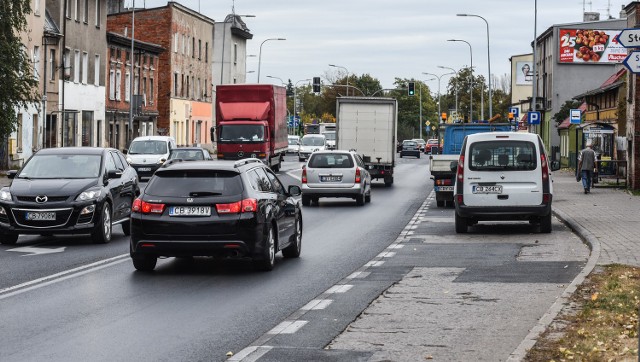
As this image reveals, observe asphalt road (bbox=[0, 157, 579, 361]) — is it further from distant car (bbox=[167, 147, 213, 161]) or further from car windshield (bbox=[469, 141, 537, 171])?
distant car (bbox=[167, 147, 213, 161])

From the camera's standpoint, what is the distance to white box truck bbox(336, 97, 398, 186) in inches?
1850

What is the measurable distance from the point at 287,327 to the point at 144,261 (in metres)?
5.65

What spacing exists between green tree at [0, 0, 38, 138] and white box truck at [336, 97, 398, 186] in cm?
1167

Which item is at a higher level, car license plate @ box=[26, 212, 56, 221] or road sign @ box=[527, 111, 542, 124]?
road sign @ box=[527, 111, 542, 124]

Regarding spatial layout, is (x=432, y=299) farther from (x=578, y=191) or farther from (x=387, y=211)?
(x=578, y=191)

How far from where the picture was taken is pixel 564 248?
813 inches

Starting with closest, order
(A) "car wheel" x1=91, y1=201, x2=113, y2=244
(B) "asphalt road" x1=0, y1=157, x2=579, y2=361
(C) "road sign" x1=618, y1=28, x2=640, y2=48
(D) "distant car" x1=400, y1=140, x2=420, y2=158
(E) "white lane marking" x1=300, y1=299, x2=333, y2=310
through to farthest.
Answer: (B) "asphalt road" x1=0, y1=157, x2=579, y2=361 < (E) "white lane marking" x1=300, y1=299, x2=333, y2=310 < (C) "road sign" x1=618, y1=28, x2=640, y2=48 < (A) "car wheel" x1=91, y1=201, x2=113, y2=244 < (D) "distant car" x1=400, y1=140, x2=420, y2=158

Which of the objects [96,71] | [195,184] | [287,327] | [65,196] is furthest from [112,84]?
[287,327]

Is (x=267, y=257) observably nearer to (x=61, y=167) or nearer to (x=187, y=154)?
(x=61, y=167)

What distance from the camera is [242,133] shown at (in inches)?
2186

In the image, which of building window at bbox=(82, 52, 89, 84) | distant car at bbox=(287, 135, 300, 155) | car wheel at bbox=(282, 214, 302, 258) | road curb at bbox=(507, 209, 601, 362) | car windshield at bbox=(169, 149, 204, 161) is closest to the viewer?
road curb at bbox=(507, 209, 601, 362)

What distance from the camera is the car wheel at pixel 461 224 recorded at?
80.4ft

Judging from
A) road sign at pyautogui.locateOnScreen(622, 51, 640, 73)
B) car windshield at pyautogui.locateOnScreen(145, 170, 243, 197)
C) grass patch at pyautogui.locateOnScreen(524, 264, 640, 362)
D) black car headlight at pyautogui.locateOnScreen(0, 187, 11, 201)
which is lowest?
grass patch at pyautogui.locateOnScreen(524, 264, 640, 362)

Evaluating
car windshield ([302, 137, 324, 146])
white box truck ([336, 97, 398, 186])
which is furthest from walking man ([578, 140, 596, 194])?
car windshield ([302, 137, 324, 146])
